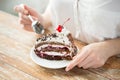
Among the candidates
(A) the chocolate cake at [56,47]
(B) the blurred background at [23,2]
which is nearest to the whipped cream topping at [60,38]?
(A) the chocolate cake at [56,47]

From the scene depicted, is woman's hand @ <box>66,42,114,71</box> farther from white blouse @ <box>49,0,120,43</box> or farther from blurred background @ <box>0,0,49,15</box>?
blurred background @ <box>0,0,49,15</box>

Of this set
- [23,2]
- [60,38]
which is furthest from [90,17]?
[23,2]

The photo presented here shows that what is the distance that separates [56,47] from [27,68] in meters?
0.13

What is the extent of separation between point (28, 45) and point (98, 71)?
0.30 m

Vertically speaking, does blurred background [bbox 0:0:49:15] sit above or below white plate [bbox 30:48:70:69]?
above

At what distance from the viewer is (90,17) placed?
0.97 m

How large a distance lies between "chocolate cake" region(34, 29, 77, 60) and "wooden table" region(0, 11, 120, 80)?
1.8 inches

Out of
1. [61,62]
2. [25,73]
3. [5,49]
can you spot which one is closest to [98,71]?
[61,62]

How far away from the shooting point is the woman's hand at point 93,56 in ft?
2.91

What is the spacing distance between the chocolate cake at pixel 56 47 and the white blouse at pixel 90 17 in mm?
91

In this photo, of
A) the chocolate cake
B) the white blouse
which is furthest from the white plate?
the white blouse

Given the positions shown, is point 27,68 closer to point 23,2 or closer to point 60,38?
point 60,38

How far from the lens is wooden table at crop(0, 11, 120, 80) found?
880 millimetres

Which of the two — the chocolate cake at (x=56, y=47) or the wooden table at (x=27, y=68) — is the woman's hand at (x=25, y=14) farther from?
the chocolate cake at (x=56, y=47)
